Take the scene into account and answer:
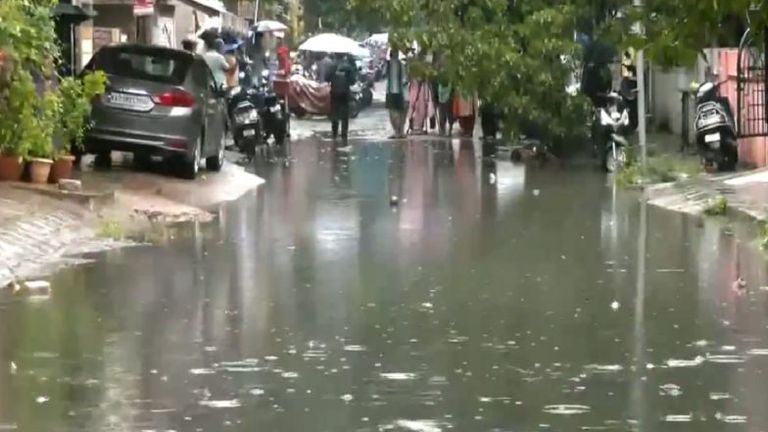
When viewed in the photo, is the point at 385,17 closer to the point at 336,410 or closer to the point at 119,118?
the point at 119,118

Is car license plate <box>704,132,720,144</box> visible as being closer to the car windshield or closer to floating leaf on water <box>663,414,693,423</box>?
the car windshield

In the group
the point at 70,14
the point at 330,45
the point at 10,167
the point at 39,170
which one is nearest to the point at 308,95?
the point at 330,45

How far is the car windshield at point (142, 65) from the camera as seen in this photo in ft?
72.6

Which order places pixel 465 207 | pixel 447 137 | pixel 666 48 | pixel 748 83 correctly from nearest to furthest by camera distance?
pixel 666 48
pixel 465 207
pixel 748 83
pixel 447 137

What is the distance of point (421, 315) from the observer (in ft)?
37.9

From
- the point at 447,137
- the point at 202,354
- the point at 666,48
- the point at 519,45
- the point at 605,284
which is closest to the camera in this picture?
the point at 202,354

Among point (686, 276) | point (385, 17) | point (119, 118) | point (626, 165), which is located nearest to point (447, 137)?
point (385, 17)

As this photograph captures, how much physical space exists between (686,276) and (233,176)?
11.8 m

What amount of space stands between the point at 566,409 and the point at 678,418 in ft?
1.92

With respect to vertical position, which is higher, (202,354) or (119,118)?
(119,118)

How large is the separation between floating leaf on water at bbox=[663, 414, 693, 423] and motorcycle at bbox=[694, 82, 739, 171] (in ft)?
50.5

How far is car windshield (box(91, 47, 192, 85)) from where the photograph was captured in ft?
72.6

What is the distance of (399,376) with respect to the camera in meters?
9.35

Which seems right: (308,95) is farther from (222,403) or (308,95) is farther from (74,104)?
(222,403)
